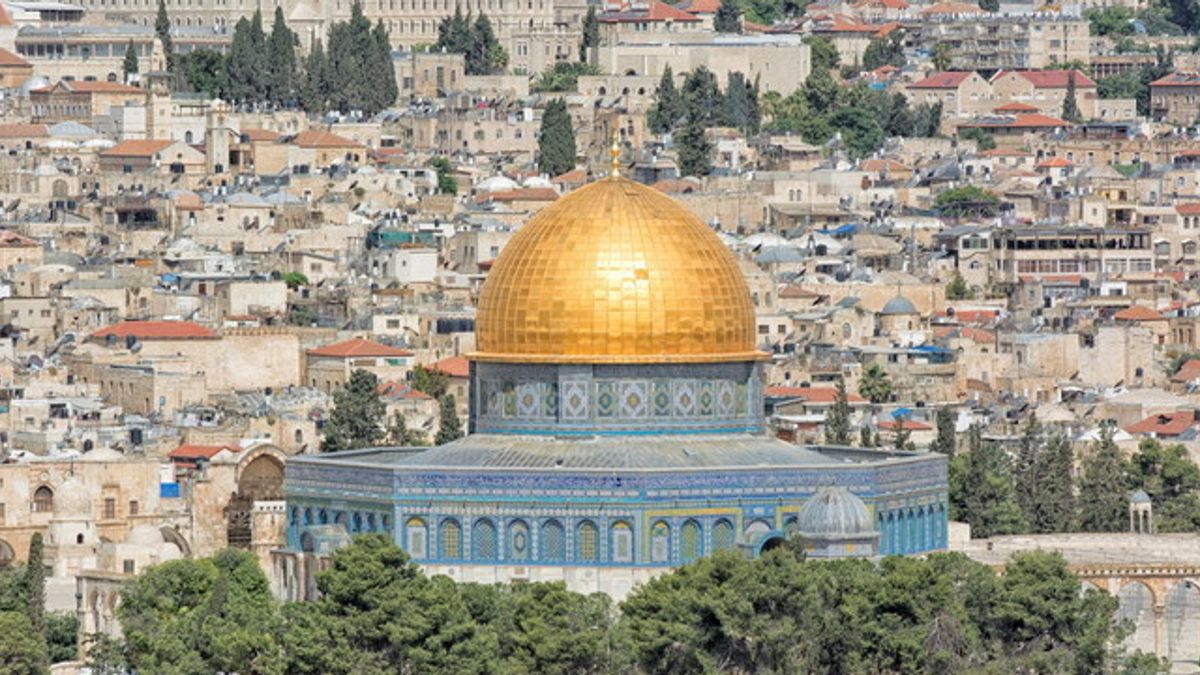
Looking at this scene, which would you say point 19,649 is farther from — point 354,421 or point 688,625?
point 354,421

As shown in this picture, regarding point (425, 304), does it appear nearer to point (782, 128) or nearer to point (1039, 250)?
point (1039, 250)

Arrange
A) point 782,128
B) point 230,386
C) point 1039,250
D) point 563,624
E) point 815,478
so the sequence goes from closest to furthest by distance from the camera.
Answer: point 563,624 → point 815,478 → point 230,386 → point 1039,250 → point 782,128

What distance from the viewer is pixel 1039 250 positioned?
12012cm

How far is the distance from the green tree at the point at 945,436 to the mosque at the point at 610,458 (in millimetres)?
16485

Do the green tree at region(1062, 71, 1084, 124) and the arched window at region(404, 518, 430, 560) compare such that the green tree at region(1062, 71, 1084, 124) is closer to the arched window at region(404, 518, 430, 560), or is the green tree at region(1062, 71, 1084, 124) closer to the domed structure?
the arched window at region(404, 518, 430, 560)

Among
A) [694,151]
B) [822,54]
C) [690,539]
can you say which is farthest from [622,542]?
[822,54]

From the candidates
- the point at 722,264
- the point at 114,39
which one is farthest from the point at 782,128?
the point at 722,264

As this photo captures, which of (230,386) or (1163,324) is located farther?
(1163,324)

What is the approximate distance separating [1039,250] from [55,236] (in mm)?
21304

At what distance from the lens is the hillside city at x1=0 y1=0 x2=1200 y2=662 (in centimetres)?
6019

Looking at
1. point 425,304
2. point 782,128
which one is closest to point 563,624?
point 425,304

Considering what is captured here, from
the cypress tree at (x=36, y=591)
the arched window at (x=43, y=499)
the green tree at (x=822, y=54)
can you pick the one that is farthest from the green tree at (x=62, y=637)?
the green tree at (x=822, y=54)

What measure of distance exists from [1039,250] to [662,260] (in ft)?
185

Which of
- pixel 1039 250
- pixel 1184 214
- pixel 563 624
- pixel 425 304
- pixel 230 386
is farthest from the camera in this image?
pixel 1184 214
